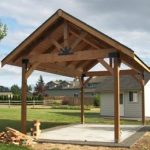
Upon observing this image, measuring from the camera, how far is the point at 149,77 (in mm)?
38281

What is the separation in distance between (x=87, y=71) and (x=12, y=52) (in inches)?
341

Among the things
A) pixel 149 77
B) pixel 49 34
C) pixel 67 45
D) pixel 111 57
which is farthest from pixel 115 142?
pixel 149 77

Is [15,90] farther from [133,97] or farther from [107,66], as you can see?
[107,66]

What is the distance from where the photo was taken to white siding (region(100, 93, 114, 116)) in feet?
124

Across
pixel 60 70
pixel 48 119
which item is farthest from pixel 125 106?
pixel 60 70

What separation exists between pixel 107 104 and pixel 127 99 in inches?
82.7

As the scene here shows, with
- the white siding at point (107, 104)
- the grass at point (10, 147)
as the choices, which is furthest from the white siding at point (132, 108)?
the grass at point (10, 147)

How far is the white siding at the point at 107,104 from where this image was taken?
3769 cm

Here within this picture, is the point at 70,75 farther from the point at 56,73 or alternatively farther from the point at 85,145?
the point at 85,145

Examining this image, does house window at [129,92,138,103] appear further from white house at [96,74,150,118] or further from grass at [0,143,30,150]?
grass at [0,143,30,150]

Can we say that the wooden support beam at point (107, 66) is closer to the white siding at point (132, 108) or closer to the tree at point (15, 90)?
the white siding at point (132, 108)

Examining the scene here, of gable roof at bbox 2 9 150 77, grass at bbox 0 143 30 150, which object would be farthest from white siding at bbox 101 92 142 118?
grass at bbox 0 143 30 150

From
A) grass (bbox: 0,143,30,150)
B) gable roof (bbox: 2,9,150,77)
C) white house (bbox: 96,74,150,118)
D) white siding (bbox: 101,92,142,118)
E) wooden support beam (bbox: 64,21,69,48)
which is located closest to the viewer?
grass (bbox: 0,143,30,150)

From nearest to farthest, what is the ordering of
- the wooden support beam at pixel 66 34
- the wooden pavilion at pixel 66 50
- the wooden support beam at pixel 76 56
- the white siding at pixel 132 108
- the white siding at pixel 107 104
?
1. the wooden pavilion at pixel 66 50
2. the wooden support beam at pixel 76 56
3. the wooden support beam at pixel 66 34
4. the white siding at pixel 132 108
5. the white siding at pixel 107 104
